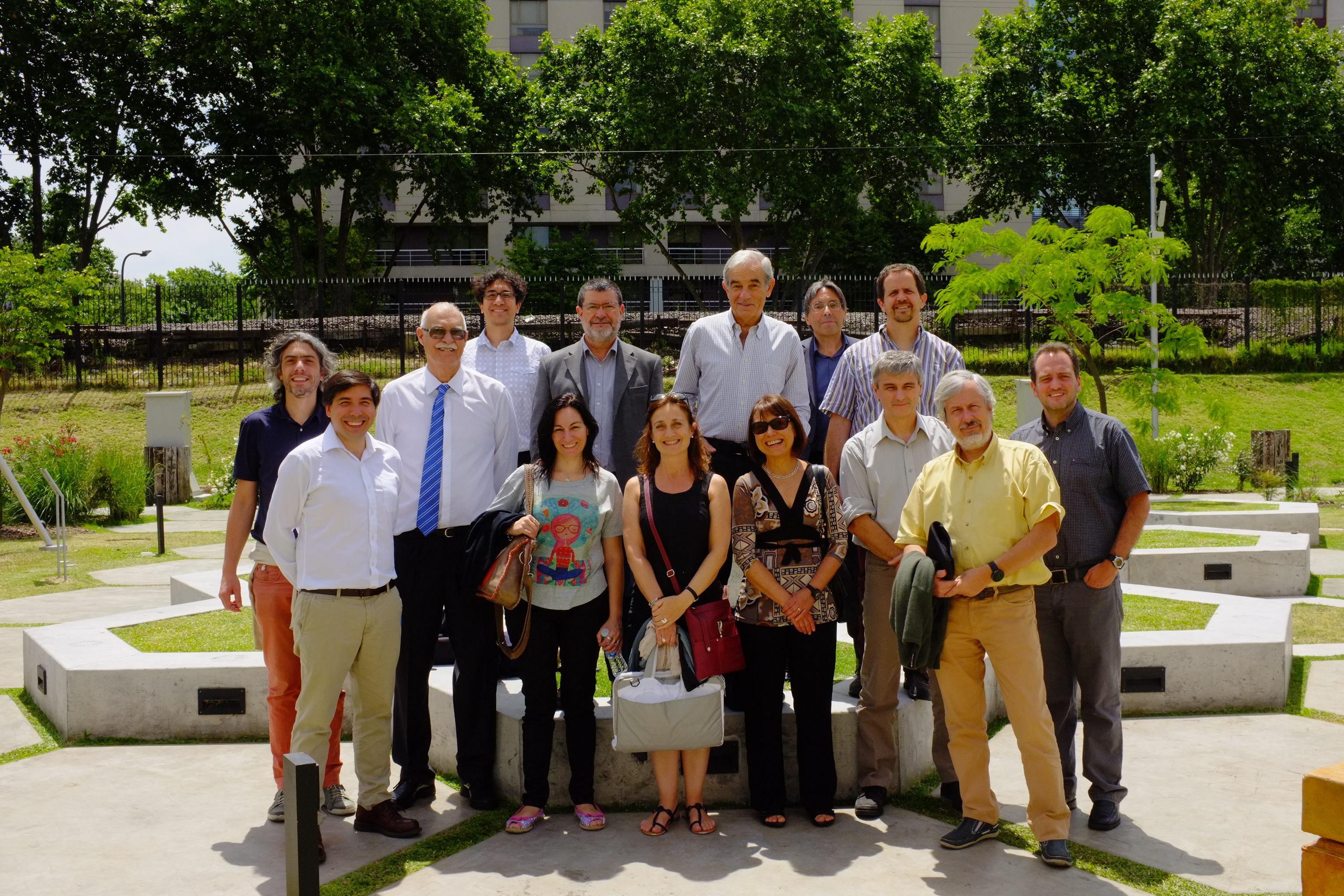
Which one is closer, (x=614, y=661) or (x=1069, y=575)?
(x=1069, y=575)

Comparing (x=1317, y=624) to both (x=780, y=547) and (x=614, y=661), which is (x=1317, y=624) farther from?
(x=614, y=661)

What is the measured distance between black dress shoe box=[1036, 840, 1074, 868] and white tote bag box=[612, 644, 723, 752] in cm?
139

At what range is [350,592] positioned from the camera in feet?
15.0

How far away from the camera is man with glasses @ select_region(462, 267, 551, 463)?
19.6ft

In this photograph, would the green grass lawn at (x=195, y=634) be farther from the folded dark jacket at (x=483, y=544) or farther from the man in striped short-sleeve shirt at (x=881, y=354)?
the man in striped short-sleeve shirt at (x=881, y=354)

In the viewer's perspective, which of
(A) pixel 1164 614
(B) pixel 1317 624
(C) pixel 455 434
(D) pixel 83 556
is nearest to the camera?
(C) pixel 455 434

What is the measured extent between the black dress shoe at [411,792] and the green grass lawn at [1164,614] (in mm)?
4490

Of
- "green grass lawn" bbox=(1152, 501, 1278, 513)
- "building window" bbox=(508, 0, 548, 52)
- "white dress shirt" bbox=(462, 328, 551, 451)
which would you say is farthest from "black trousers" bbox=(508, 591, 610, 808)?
"building window" bbox=(508, 0, 548, 52)

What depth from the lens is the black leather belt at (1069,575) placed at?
4.80 metres

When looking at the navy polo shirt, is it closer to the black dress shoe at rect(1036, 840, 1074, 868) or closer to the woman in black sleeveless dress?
the woman in black sleeveless dress

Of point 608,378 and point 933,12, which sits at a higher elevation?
point 933,12

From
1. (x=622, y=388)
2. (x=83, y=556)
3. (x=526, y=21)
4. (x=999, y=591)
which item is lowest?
(x=83, y=556)

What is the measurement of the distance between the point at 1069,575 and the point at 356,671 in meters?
3.15

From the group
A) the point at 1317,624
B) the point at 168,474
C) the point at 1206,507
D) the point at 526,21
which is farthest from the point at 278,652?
the point at 526,21
